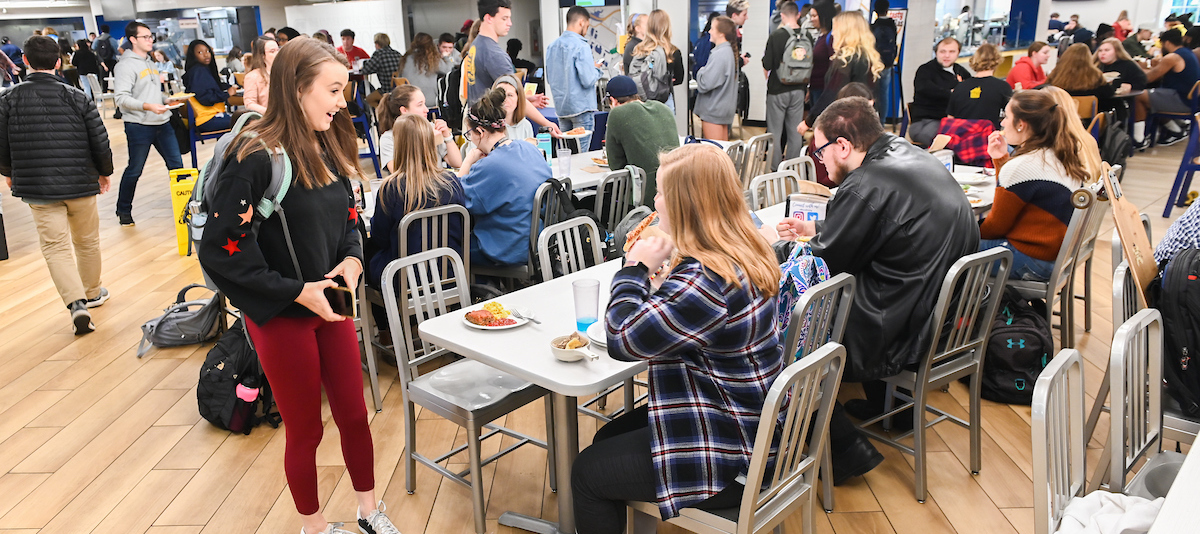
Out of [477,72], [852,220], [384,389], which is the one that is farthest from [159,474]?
[477,72]

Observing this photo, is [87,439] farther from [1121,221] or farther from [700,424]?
[1121,221]

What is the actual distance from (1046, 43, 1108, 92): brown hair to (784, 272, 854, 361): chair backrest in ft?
20.1

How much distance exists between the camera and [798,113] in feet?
24.2

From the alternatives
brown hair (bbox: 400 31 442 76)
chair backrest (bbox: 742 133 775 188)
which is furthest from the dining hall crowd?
brown hair (bbox: 400 31 442 76)

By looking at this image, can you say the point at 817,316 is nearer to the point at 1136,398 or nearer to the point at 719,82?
the point at 1136,398

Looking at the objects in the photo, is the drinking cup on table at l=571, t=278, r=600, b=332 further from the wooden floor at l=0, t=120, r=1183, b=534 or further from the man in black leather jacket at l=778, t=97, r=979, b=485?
the man in black leather jacket at l=778, t=97, r=979, b=485

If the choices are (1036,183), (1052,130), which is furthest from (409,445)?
(1052,130)

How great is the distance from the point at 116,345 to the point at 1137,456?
14.6 feet

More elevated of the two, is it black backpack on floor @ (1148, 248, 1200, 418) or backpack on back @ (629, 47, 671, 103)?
backpack on back @ (629, 47, 671, 103)

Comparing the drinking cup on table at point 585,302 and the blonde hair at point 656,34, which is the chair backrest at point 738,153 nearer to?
the blonde hair at point 656,34

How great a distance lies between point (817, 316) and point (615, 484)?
2.46 feet

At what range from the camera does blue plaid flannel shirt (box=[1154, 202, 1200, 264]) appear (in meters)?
2.27

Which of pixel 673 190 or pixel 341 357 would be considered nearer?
pixel 673 190

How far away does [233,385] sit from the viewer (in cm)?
320
